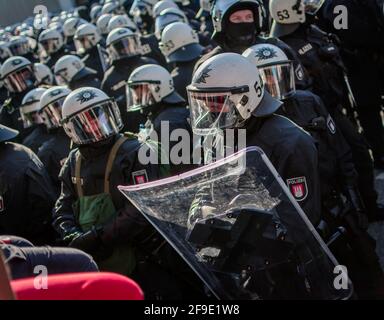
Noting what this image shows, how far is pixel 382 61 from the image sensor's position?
5871 millimetres

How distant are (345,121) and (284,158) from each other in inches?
71.3

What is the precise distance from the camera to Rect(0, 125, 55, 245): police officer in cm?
441

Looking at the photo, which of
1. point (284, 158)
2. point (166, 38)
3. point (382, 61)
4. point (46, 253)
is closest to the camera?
point (46, 253)

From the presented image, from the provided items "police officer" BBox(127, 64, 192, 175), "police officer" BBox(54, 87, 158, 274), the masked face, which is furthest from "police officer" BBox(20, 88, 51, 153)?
"police officer" BBox(54, 87, 158, 274)

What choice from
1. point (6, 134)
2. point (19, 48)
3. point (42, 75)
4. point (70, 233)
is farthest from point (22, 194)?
point (19, 48)

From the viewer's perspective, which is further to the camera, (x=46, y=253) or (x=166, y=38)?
(x=166, y=38)

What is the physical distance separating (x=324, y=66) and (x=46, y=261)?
343 cm

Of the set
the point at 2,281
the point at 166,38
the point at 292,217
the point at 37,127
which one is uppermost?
the point at 2,281

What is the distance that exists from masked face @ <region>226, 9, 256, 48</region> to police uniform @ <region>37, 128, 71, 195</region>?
1.67 m

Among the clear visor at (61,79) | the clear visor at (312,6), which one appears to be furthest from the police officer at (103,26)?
the clear visor at (312,6)

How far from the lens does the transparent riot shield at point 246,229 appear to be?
195 centimetres
